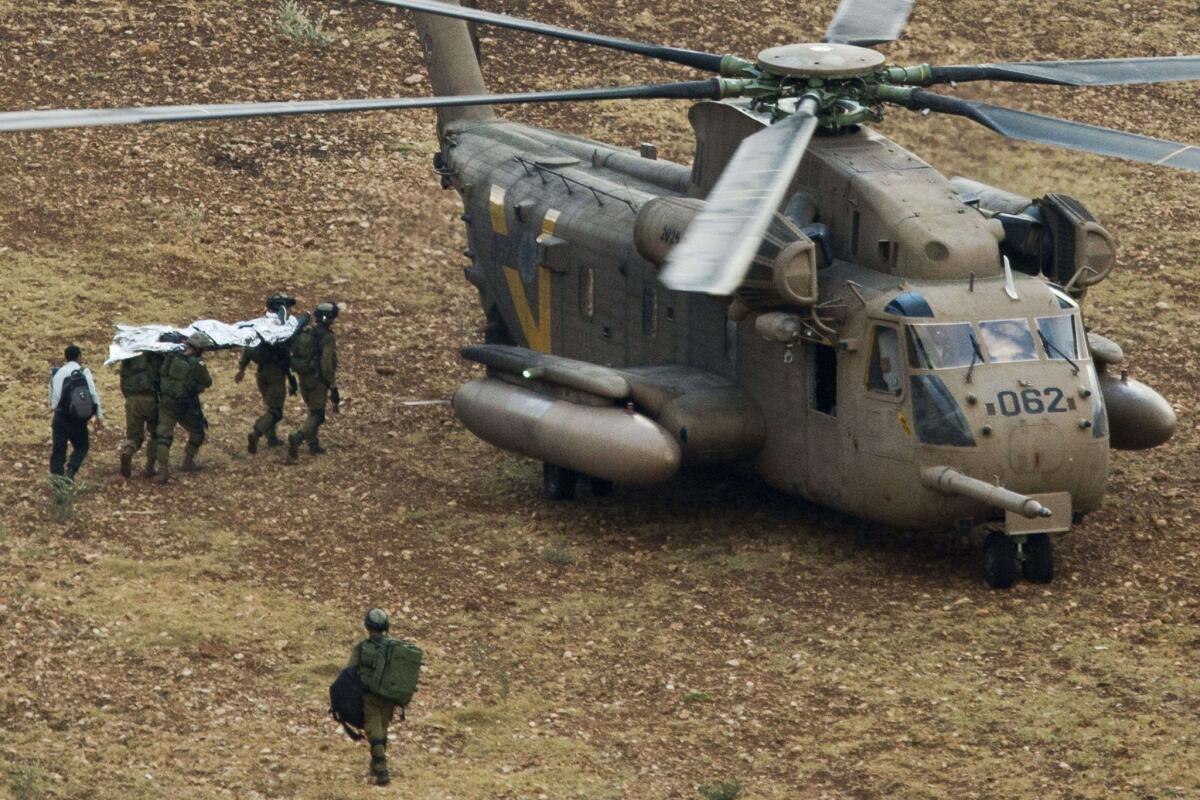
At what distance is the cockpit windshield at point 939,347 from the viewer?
15.9 metres

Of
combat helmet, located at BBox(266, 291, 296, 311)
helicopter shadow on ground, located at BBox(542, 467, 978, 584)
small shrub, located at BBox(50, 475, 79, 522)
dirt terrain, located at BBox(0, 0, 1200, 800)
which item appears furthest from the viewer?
combat helmet, located at BBox(266, 291, 296, 311)

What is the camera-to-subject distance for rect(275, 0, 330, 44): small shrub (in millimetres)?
29000

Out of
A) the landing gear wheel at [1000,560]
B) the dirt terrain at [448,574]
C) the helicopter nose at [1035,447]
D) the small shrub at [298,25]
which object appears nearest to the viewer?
the dirt terrain at [448,574]

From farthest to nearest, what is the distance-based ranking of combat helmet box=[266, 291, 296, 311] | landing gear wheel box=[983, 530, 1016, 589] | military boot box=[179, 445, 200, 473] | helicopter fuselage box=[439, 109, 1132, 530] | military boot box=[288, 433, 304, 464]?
1. military boot box=[288, 433, 304, 464]
2. combat helmet box=[266, 291, 296, 311]
3. military boot box=[179, 445, 200, 473]
4. landing gear wheel box=[983, 530, 1016, 589]
5. helicopter fuselage box=[439, 109, 1132, 530]

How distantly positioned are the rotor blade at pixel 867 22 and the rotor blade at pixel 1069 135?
5.77 feet

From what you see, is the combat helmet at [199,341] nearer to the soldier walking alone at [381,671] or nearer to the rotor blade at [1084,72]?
the soldier walking alone at [381,671]

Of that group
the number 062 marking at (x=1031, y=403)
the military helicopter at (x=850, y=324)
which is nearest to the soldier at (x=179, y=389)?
the military helicopter at (x=850, y=324)

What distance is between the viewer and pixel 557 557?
56.2 ft

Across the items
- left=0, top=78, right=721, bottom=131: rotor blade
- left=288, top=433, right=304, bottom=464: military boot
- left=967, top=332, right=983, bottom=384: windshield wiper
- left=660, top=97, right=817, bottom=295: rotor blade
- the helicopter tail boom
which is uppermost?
left=0, top=78, right=721, bottom=131: rotor blade

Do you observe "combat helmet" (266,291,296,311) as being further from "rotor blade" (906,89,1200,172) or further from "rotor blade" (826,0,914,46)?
"rotor blade" (906,89,1200,172)

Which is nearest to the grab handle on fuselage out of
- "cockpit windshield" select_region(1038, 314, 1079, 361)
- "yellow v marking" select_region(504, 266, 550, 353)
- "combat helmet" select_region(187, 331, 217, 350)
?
"cockpit windshield" select_region(1038, 314, 1079, 361)

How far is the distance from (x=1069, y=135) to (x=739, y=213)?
12.7 ft

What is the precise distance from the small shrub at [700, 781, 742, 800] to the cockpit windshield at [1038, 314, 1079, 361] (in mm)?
4676

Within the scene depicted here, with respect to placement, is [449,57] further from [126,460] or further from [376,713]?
[376,713]
